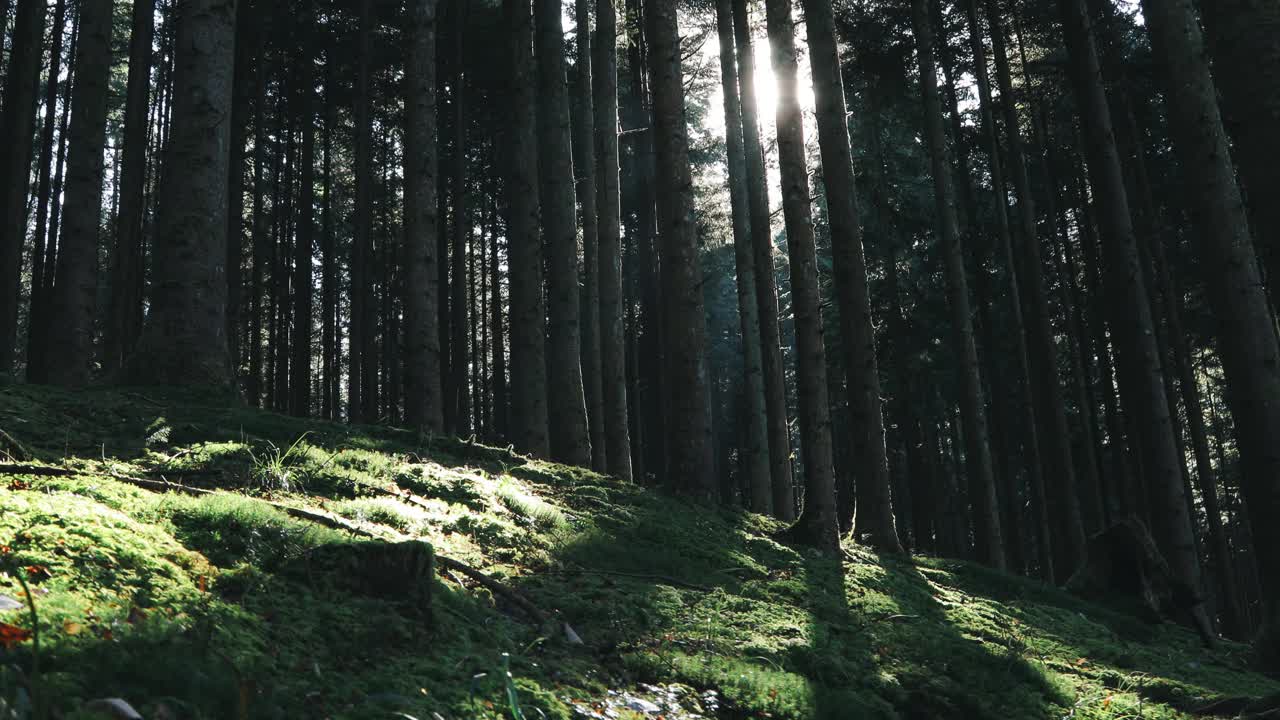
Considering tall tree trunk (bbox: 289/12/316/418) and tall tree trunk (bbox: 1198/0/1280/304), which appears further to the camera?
tall tree trunk (bbox: 289/12/316/418)

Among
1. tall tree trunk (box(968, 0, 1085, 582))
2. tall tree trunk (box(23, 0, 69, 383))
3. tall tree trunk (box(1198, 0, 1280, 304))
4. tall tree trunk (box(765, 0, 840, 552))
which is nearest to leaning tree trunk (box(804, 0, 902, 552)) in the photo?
tall tree trunk (box(765, 0, 840, 552))

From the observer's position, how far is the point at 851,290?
1002cm

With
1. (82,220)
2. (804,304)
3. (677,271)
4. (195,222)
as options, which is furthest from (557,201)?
(82,220)

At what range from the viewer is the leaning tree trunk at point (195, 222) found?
7.23 m

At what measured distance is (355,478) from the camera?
5.01 meters

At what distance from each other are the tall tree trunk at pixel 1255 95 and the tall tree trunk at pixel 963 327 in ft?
30.3

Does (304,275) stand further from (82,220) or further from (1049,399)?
(1049,399)

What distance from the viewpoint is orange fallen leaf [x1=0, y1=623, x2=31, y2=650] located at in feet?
5.79

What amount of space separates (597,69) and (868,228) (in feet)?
38.1

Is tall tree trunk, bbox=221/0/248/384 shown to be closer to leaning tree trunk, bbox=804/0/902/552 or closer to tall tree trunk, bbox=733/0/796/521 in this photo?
tall tree trunk, bbox=733/0/796/521

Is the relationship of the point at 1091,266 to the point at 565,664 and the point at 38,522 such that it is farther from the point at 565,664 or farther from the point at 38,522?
the point at 38,522

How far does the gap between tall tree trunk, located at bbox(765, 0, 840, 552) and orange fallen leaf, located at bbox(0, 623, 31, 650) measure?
759 centimetres

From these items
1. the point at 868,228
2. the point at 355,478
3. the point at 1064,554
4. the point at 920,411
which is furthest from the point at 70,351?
the point at 920,411

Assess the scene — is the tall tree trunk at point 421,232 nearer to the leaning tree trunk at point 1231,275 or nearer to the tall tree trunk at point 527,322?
the tall tree trunk at point 527,322
